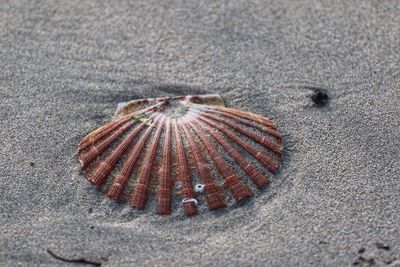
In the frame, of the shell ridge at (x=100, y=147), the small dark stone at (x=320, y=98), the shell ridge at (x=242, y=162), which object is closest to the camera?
the shell ridge at (x=242, y=162)

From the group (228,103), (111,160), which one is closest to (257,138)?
(228,103)

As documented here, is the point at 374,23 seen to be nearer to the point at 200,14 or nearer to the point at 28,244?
Result: the point at 200,14

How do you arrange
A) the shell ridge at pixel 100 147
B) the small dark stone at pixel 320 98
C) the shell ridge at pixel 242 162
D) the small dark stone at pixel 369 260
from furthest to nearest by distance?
the small dark stone at pixel 320 98 → the shell ridge at pixel 100 147 → the shell ridge at pixel 242 162 → the small dark stone at pixel 369 260

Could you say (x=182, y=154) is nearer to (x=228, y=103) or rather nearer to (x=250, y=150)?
(x=250, y=150)

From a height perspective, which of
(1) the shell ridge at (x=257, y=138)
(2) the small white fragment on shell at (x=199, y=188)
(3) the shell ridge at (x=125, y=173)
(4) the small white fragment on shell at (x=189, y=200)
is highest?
(1) the shell ridge at (x=257, y=138)

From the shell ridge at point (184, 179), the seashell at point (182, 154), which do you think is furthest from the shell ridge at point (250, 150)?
the shell ridge at point (184, 179)

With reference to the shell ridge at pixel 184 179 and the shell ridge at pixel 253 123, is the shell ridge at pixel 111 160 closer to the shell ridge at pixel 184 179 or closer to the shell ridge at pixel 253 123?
the shell ridge at pixel 184 179

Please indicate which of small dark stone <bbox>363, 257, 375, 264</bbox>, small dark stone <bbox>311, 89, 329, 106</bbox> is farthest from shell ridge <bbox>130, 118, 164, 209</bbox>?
small dark stone <bbox>363, 257, 375, 264</bbox>

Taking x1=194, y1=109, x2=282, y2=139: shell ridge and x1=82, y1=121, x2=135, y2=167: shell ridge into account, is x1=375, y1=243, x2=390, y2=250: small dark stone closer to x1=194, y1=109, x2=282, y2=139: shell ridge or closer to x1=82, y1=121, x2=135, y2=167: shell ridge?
x1=194, y1=109, x2=282, y2=139: shell ridge

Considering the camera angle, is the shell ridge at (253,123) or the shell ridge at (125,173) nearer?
Answer: the shell ridge at (125,173)
